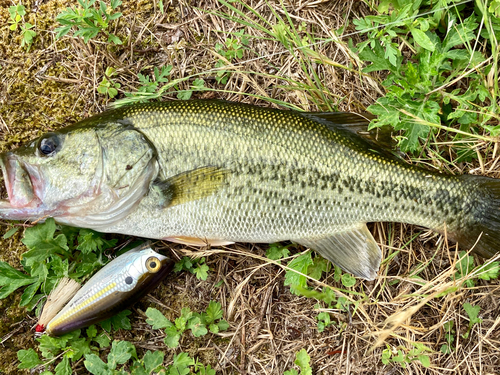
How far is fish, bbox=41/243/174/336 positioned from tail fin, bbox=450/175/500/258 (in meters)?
2.45

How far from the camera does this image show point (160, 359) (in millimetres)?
3020

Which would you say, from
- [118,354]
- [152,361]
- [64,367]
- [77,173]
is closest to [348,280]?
[152,361]

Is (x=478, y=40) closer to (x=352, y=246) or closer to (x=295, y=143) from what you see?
(x=295, y=143)

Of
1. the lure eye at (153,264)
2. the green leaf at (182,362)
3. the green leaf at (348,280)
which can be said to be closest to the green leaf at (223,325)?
the green leaf at (182,362)

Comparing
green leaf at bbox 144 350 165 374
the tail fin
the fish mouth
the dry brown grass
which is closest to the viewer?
the fish mouth

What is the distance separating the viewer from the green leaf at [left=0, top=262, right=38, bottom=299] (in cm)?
308

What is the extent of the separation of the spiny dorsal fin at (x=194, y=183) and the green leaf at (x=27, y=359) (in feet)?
5.78

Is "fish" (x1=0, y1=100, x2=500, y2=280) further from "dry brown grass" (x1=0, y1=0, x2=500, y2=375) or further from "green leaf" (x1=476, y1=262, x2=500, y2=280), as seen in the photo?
"dry brown grass" (x1=0, y1=0, x2=500, y2=375)

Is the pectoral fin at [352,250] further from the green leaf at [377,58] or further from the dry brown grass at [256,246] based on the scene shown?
the green leaf at [377,58]

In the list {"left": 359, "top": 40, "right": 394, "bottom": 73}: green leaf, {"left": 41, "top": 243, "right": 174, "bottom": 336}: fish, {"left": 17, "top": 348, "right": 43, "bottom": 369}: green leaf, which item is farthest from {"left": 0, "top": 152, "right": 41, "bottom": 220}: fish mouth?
{"left": 359, "top": 40, "right": 394, "bottom": 73}: green leaf

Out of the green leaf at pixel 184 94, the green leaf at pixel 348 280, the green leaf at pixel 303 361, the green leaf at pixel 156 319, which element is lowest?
the green leaf at pixel 303 361

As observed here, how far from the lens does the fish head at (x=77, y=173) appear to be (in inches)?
109

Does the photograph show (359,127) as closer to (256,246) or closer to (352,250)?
(352,250)

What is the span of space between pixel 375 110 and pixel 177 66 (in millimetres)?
1787
